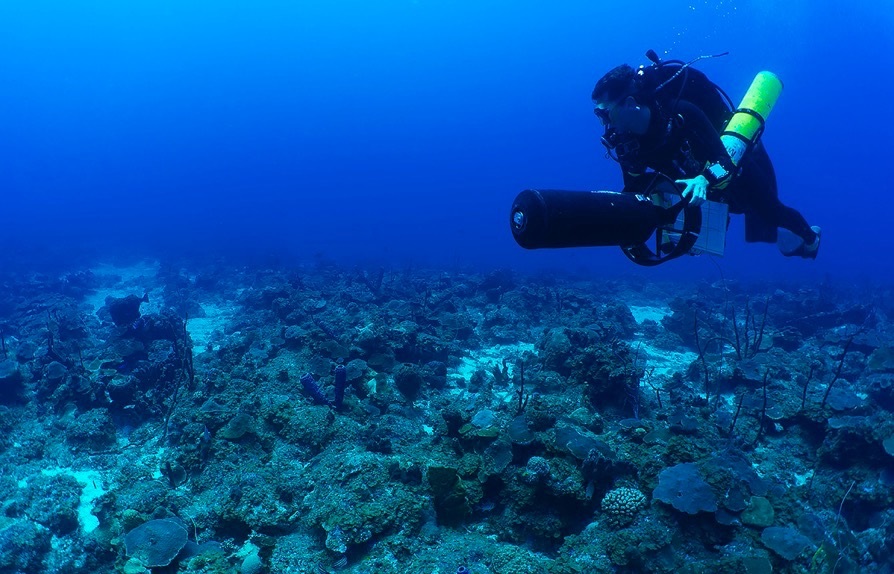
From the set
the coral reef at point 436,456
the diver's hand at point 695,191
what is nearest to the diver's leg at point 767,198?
the coral reef at point 436,456

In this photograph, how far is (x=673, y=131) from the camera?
4.47 m

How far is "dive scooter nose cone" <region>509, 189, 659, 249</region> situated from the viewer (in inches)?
101

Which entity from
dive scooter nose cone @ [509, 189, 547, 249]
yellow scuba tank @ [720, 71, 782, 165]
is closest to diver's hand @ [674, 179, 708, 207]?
yellow scuba tank @ [720, 71, 782, 165]

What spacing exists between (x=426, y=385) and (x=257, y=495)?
13.0 feet

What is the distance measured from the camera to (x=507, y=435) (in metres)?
5.30

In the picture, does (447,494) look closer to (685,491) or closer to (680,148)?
(685,491)

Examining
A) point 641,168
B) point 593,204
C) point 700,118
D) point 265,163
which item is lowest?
point 593,204

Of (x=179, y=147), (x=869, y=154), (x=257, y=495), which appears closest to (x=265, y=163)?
(x=179, y=147)

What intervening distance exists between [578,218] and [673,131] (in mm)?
2628

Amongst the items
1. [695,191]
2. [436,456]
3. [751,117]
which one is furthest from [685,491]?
[751,117]

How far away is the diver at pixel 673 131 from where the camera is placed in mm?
4090

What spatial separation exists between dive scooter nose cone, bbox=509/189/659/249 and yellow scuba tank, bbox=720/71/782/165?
2017 millimetres

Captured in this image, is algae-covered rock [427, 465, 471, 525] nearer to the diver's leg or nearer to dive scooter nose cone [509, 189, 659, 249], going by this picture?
dive scooter nose cone [509, 189, 659, 249]

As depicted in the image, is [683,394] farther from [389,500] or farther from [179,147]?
[179,147]
